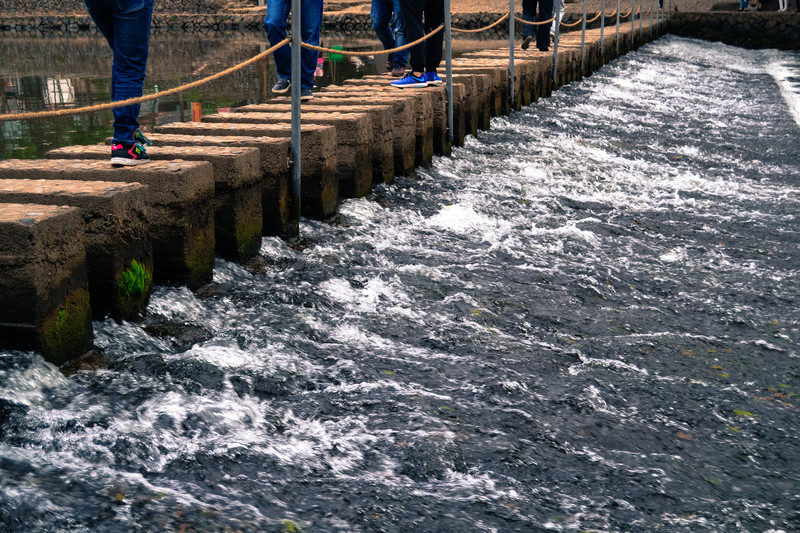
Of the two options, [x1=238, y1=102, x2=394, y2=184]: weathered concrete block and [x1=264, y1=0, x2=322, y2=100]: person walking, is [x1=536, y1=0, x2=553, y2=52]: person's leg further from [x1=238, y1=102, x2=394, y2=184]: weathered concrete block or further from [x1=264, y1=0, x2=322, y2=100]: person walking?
[x1=238, y1=102, x2=394, y2=184]: weathered concrete block

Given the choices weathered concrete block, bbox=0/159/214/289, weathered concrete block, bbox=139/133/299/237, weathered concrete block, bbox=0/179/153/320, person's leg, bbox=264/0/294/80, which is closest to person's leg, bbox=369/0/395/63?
person's leg, bbox=264/0/294/80

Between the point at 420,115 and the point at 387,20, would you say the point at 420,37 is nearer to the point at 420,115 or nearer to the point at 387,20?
the point at 420,115

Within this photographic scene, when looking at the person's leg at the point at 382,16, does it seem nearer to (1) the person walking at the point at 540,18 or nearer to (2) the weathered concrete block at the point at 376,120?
(2) the weathered concrete block at the point at 376,120

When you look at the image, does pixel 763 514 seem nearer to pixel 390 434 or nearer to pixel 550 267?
pixel 390 434

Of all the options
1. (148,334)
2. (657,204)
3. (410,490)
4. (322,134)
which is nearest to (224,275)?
(148,334)

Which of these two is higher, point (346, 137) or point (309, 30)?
point (309, 30)

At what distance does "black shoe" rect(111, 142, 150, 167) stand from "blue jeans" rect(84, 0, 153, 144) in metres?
0.03

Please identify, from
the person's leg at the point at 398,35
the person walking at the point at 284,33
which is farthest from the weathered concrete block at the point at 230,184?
the person's leg at the point at 398,35

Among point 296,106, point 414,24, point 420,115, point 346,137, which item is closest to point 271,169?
point 296,106

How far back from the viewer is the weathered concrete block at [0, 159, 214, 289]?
13.1ft

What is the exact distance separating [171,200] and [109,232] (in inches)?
17.8

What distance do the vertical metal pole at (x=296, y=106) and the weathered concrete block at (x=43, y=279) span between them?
6.01ft

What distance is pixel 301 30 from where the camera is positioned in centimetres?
660

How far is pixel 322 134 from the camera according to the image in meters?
5.31
